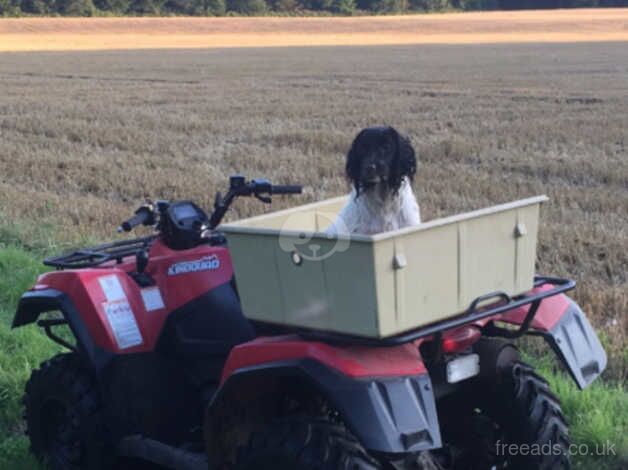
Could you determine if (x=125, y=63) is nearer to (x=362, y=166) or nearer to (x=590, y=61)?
(x=590, y=61)

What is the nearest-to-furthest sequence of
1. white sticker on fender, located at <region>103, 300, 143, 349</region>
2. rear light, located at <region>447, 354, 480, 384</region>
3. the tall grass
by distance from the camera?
rear light, located at <region>447, 354, 480, 384</region> → white sticker on fender, located at <region>103, 300, 143, 349</region> → the tall grass

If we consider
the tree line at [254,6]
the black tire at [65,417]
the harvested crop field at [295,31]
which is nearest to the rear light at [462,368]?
the black tire at [65,417]

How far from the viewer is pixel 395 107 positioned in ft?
70.5

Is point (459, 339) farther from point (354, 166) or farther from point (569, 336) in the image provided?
point (354, 166)

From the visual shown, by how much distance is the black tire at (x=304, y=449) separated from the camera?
2869 mm

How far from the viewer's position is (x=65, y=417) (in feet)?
13.3

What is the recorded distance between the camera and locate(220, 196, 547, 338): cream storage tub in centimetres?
280

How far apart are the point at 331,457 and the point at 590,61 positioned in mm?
35737

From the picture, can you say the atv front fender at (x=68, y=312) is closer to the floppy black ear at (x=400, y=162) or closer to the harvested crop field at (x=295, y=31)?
the floppy black ear at (x=400, y=162)

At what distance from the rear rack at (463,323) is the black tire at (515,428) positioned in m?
0.21

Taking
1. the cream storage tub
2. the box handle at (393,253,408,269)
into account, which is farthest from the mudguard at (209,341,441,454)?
the box handle at (393,253,408,269)

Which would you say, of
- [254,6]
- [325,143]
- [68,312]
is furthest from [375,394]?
[254,6]

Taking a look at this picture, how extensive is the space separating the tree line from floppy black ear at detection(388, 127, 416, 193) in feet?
220

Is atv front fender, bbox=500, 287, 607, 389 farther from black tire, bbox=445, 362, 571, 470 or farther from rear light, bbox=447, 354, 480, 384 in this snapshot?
rear light, bbox=447, 354, 480, 384
